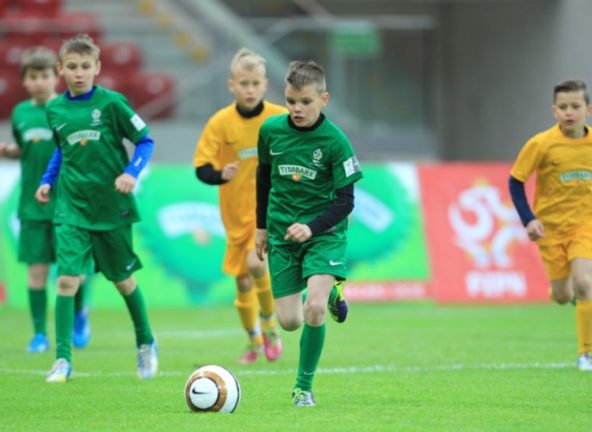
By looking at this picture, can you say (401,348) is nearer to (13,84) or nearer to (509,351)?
(509,351)

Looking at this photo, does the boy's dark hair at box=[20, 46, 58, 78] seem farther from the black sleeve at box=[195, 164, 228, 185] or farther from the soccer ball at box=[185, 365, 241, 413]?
the soccer ball at box=[185, 365, 241, 413]

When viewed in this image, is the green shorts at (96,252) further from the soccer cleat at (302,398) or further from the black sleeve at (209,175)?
the soccer cleat at (302,398)

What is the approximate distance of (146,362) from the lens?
9.39 metres

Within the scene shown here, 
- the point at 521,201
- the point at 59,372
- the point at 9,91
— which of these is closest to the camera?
the point at 59,372

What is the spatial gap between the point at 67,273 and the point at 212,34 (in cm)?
1179

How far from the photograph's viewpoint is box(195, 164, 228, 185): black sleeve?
10.1m

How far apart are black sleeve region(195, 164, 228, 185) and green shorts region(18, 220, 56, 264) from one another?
7.12 ft

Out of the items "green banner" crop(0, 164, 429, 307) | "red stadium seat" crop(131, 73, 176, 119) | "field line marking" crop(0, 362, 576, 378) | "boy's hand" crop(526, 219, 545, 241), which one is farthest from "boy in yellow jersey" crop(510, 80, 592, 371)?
"red stadium seat" crop(131, 73, 176, 119)

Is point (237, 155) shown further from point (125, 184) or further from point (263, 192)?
point (263, 192)

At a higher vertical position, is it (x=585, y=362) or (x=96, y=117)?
(x=96, y=117)

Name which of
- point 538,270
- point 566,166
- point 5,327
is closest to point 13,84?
point 5,327

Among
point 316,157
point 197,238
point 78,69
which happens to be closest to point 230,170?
point 78,69

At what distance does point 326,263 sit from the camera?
7754 millimetres

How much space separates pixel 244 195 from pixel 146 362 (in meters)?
1.95
